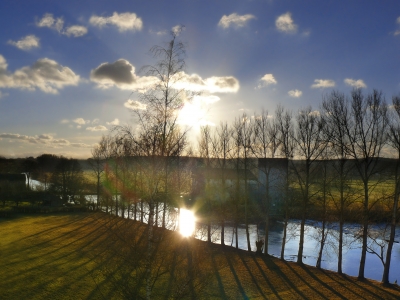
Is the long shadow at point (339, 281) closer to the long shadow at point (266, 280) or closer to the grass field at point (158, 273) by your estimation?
the grass field at point (158, 273)

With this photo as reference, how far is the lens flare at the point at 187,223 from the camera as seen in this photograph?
103 feet

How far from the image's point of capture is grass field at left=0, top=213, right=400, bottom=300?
15492 mm

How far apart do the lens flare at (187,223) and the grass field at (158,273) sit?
3765 mm

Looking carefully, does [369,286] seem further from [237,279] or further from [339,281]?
[237,279]

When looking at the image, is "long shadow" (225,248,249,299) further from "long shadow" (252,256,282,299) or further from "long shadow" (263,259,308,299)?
"long shadow" (263,259,308,299)

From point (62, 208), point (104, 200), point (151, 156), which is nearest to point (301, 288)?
point (151, 156)

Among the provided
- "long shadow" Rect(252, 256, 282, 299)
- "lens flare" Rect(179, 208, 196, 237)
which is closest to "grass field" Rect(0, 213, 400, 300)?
"long shadow" Rect(252, 256, 282, 299)

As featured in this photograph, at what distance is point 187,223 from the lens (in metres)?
40.1

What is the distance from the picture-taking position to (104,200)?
4812 cm

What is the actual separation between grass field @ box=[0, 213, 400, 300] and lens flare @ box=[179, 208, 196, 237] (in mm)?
3765

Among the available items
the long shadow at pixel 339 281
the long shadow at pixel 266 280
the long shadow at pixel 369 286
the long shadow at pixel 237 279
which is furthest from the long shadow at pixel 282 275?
the long shadow at pixel 369 286

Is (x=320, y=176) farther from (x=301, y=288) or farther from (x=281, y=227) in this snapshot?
(x=281, y=227)

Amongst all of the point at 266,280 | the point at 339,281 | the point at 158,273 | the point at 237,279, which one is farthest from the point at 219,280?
the point at 158,273

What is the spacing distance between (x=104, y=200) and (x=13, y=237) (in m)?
19.4
